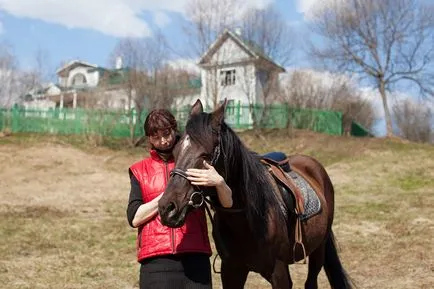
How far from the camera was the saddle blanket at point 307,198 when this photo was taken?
371cm

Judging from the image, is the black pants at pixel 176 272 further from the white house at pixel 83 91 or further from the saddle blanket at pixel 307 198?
the white house at pixel 83 91

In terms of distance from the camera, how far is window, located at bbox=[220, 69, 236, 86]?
24.5 m

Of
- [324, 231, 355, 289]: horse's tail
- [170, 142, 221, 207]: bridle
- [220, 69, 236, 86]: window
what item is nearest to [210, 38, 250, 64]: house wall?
[220, 69, 236, 86]: window

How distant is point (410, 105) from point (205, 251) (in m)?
48.7

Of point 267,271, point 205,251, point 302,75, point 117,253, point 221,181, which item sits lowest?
point 117,253

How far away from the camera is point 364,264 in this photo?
6.42m

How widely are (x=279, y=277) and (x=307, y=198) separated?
3.16ft

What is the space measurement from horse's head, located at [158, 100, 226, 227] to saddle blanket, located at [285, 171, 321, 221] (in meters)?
1.34

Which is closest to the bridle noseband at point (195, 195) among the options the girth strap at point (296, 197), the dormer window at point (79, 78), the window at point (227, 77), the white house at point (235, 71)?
the girth strap at point (296, 197)

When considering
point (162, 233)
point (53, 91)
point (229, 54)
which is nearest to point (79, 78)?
point (53, 91)

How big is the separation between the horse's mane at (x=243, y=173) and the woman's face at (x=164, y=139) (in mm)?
229

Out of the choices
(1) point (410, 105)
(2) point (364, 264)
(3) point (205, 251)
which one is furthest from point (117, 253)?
(1) point (410, 105)

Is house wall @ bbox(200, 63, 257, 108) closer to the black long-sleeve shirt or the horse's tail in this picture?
the horse's tail

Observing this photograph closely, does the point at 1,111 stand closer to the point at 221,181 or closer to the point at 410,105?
the point at 221,181
